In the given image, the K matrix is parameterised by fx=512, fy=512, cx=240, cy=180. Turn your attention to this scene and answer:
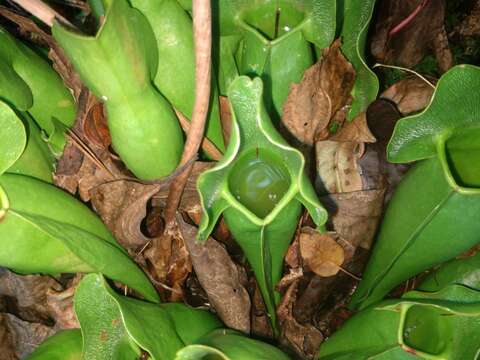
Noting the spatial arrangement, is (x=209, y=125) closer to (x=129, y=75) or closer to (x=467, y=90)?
(x=129, y=75)

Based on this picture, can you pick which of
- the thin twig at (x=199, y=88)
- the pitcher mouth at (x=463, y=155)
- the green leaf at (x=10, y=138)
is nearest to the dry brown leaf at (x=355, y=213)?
the pitcher mouth at (x=463, y=155)

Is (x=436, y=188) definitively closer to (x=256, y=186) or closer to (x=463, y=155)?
(x=463, y=155)

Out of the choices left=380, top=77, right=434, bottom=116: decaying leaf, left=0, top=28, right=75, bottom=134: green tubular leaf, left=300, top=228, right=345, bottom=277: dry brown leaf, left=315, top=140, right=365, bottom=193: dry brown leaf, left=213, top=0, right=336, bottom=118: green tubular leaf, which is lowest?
left=300, top=228, right=345, bottom=277: dry brown leaf

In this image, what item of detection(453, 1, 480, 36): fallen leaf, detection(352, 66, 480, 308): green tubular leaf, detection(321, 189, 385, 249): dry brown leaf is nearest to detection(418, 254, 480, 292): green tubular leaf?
detection(352, 66, 480, 308): green tubular leaf

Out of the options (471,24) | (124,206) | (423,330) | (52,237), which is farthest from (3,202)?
(471,24)

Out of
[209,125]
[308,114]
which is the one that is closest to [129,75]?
[209,125]

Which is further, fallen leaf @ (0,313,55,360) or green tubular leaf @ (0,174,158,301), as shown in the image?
fallen leaf @ (0,313,55,360)

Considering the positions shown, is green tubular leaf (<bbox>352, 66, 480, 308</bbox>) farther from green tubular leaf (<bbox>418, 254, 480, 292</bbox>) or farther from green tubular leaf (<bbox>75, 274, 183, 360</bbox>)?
green tubular leaf (<bbox>75, 274, 183, 360</bbox>)
